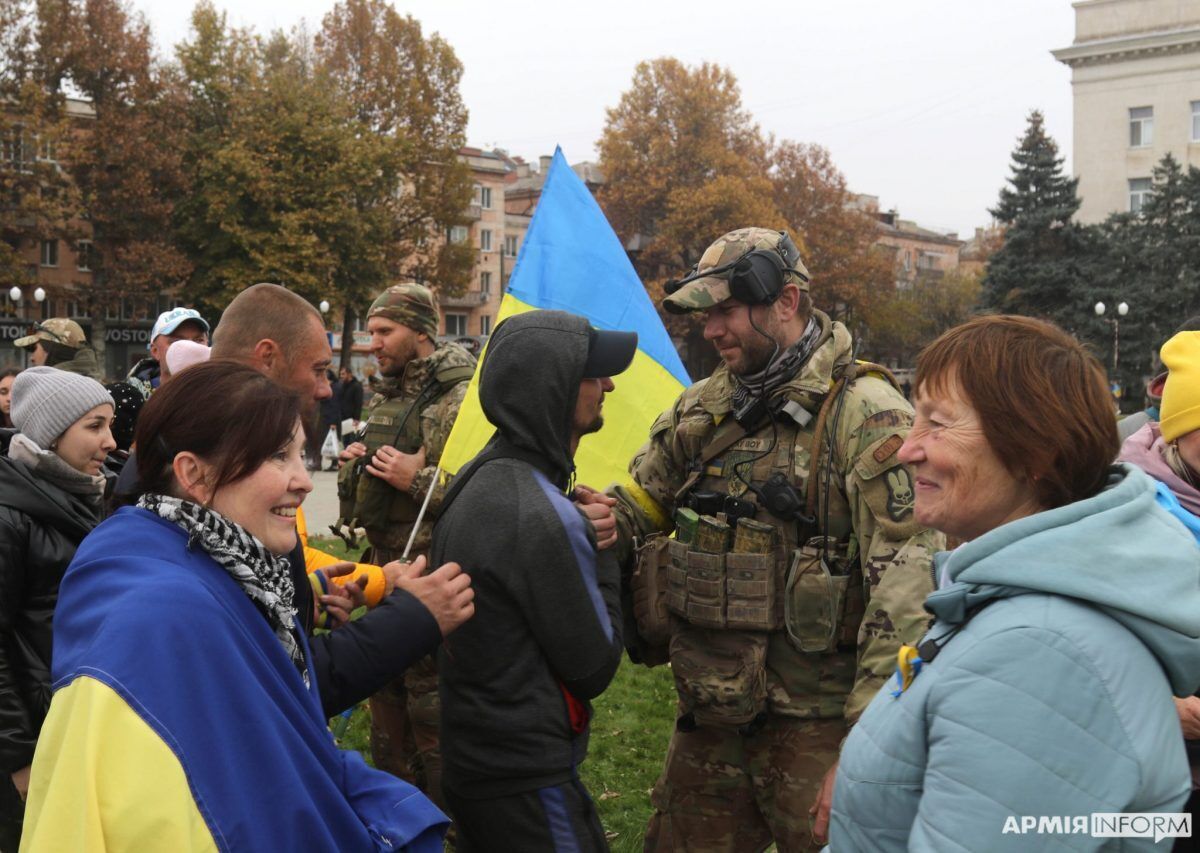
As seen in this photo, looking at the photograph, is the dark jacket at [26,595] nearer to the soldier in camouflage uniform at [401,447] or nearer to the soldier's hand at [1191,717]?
the soldier in camouflage uniform at [401,447]

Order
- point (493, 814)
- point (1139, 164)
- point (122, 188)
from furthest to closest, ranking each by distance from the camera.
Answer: point (1139, 164) → point (122, 188) → point (493, 814)

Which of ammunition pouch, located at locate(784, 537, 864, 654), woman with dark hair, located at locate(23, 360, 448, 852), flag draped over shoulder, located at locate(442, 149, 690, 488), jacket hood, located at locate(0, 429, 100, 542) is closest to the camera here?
woman with dark hair, located at locate(23, 360, 448, 852)

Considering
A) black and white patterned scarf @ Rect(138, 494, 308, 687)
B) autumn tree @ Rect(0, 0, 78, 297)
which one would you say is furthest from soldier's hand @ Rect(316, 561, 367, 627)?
autumn tree @ Rect(0, 0, 78, 297)

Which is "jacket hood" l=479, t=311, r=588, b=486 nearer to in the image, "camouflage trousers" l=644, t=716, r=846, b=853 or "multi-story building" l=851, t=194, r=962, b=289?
"camouflage trousers" l=644, t=716, r=846, b=853

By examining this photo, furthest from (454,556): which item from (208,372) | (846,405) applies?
(846,405)

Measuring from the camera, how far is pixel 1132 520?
2002 mm

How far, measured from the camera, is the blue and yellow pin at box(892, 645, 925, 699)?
225 cm

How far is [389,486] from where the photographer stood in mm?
6145

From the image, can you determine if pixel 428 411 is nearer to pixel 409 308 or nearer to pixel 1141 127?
pixel 409 308

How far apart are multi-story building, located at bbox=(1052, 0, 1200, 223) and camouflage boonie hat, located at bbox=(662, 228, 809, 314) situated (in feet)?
192

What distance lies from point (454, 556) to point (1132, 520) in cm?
189

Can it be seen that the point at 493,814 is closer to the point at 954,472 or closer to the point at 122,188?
the point at 954,472

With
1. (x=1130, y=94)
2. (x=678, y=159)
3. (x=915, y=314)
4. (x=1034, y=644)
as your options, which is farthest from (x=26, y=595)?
(x=915, y=314)

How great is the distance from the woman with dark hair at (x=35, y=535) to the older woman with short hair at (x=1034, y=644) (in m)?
3.01
